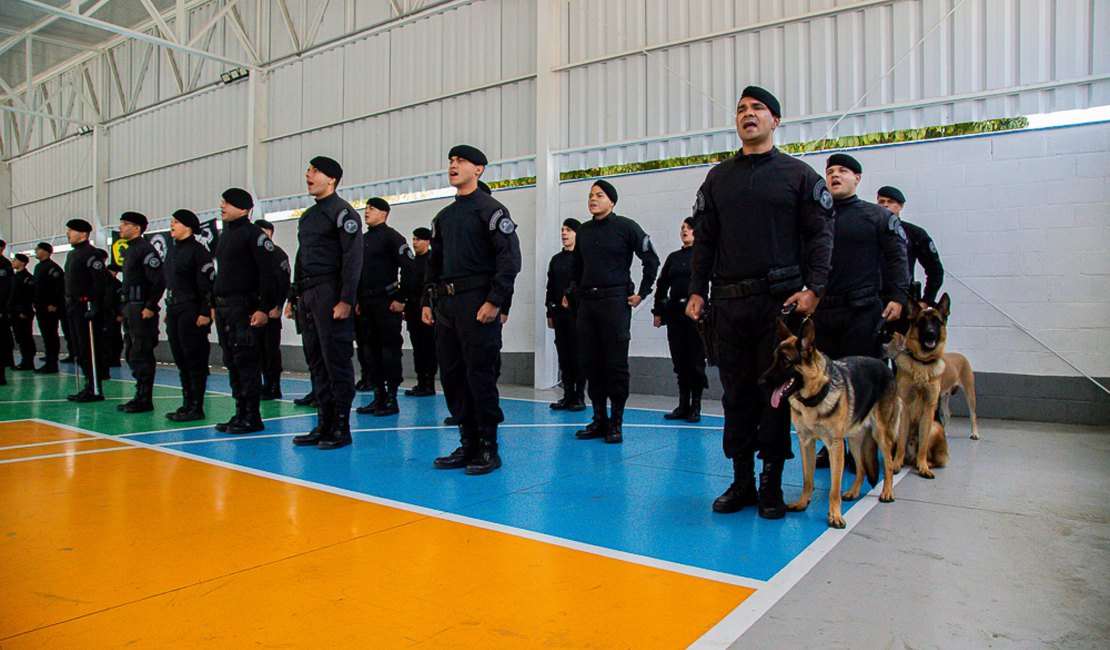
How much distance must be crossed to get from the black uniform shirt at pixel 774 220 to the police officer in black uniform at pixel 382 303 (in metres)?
4.06

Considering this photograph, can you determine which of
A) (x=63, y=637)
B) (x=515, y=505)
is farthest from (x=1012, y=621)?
(x=63, y=637)

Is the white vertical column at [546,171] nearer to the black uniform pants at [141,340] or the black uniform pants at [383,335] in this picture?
the black uniform pants at [383,335]

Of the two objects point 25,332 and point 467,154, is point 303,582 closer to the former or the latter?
point 467,154

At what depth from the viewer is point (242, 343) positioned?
5.35m

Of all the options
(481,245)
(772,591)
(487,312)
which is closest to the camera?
(772,591)

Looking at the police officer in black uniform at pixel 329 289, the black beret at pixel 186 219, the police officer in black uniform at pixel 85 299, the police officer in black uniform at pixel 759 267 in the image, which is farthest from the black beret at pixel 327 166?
the police officer in black uniform at pixel 85 299

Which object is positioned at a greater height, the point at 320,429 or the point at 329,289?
the point at 329,289

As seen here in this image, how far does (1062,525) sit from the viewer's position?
307 cm

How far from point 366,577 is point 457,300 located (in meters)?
2.02

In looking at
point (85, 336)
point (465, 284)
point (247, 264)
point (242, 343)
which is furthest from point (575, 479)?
point (85, 336)

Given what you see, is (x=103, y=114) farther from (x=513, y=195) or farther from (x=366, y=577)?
(x=366, y=577)

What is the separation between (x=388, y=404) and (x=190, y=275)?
80.7 inches

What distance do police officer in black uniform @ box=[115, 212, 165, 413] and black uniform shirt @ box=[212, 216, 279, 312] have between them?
5.06ft

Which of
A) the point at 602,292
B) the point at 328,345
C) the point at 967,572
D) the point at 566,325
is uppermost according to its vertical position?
the point at 602,292
